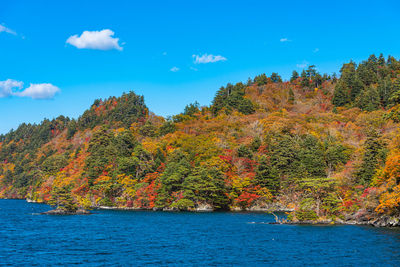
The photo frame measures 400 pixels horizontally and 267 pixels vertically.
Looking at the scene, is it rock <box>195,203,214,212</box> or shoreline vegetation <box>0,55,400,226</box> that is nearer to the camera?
shoreline vegetation <box>0,55,400,226</box>

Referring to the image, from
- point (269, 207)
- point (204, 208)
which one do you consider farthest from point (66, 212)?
point (269, 207)

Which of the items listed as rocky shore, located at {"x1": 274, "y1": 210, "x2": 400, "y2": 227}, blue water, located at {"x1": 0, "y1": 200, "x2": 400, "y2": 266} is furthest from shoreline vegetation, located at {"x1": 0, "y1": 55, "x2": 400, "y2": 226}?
blue water, located at {"x1": 0, "y1": 200, "x2": 400, "y2": 266}

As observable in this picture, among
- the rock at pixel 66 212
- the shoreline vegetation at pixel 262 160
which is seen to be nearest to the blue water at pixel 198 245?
the shoreline vegetation at pixel 262 160

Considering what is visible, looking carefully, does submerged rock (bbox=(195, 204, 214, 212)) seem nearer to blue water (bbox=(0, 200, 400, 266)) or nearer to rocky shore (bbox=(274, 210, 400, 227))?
blue water (bbox=(0, 200, 400, 266))

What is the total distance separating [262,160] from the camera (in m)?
79.2

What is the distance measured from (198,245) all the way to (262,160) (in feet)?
144

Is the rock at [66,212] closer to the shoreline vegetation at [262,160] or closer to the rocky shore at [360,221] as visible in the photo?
the shoreline vegetation at [262,160]

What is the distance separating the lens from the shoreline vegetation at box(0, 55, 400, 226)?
180ft

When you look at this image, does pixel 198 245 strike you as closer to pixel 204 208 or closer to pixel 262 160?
pixel 204 208

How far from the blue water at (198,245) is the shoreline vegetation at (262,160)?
803 cm

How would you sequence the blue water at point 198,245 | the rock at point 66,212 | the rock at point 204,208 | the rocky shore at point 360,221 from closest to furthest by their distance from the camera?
the blue water at point 198,245, the rocky shore at point 360,221, the rock at point 66,212, the rock at point 204,208

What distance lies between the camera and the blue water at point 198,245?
31.1 metres

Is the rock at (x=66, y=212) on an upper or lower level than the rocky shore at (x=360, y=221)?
lower

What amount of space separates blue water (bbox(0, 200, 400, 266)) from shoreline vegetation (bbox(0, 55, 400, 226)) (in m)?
8.03
